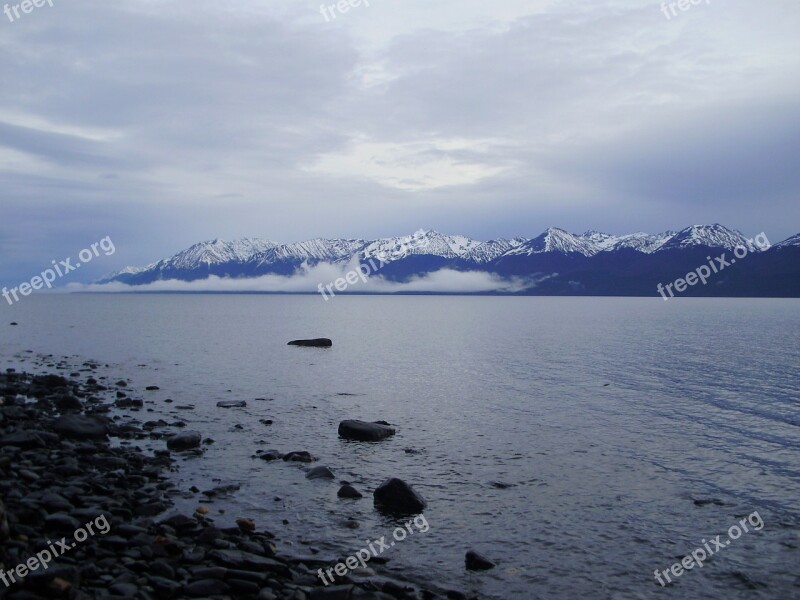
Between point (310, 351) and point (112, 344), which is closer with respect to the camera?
point (310, 351)

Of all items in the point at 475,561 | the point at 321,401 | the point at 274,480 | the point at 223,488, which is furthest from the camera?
the point at 321,401

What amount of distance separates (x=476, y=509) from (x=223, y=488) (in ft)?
31.8

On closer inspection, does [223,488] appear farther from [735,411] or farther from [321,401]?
[735,411]

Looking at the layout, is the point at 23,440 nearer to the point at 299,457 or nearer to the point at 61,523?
the point at 61,523

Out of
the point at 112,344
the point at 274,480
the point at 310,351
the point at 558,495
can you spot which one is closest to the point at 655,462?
the point at 558,495

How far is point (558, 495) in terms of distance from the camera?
21.9 meters

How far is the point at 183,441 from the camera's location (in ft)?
90.1

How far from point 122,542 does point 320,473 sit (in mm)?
9605

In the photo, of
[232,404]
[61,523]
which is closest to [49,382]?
[232,404]

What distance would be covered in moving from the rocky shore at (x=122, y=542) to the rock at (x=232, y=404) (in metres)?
13.0

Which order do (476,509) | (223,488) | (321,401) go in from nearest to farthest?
(476,509)
(223,488)
(321,401)

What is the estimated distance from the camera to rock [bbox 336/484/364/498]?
70.9 feet
